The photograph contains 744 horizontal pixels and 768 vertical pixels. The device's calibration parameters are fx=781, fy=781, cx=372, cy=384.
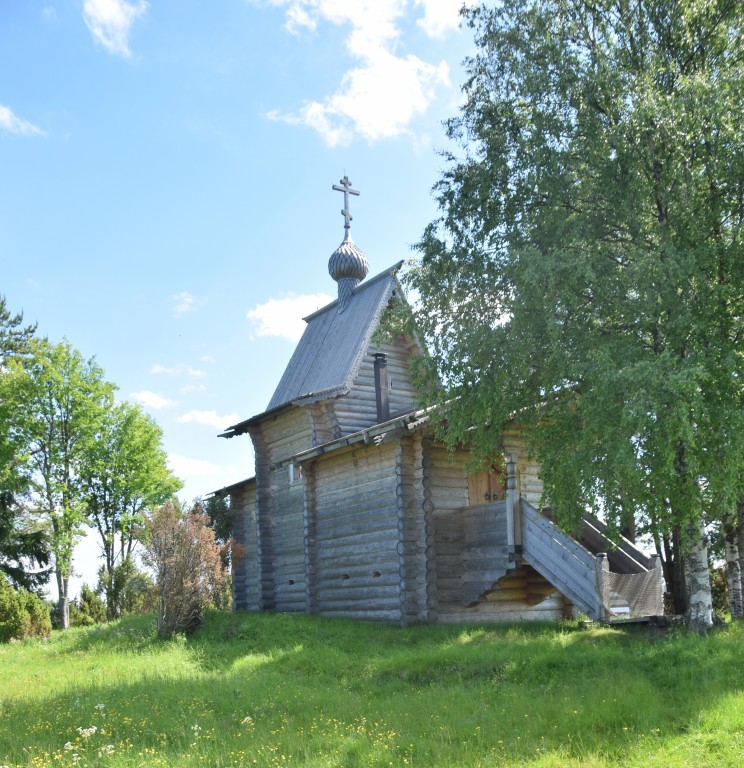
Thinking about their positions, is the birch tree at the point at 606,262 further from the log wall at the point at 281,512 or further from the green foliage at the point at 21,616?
the green foliage at the point at 21,616

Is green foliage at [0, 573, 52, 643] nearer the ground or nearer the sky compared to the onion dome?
nearer the ground

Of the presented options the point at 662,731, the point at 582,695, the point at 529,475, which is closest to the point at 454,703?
the point at 582,695

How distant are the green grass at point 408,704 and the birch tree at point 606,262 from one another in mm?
2551

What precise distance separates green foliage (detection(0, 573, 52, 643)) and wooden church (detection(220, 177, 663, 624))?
22.4ft

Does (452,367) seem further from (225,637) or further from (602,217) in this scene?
(225,637)

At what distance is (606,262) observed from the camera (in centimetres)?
1321

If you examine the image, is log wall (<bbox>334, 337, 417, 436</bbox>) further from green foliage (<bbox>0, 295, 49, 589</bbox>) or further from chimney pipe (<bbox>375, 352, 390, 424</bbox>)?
green foliage (<bbox>0, 295, 49, 589</bbox>)

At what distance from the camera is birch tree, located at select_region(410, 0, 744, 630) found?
1195cm

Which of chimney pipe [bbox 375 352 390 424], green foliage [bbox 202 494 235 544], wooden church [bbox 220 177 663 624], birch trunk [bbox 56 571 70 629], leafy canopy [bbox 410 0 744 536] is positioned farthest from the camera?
green foliage [bbox 202 494 235 544]

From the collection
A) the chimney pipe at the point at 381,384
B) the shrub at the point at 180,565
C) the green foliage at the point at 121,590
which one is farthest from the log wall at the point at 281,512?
the green foliage at the point at 121,590

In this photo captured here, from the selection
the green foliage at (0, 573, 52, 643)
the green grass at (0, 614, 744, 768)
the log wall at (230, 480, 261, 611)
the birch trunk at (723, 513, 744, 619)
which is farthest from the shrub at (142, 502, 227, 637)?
the birch trunk at (723, 513, 744, 619)

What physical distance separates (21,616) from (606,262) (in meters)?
21.5

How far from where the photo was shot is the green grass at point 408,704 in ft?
28.3

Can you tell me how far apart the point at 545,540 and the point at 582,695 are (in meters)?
6.10
